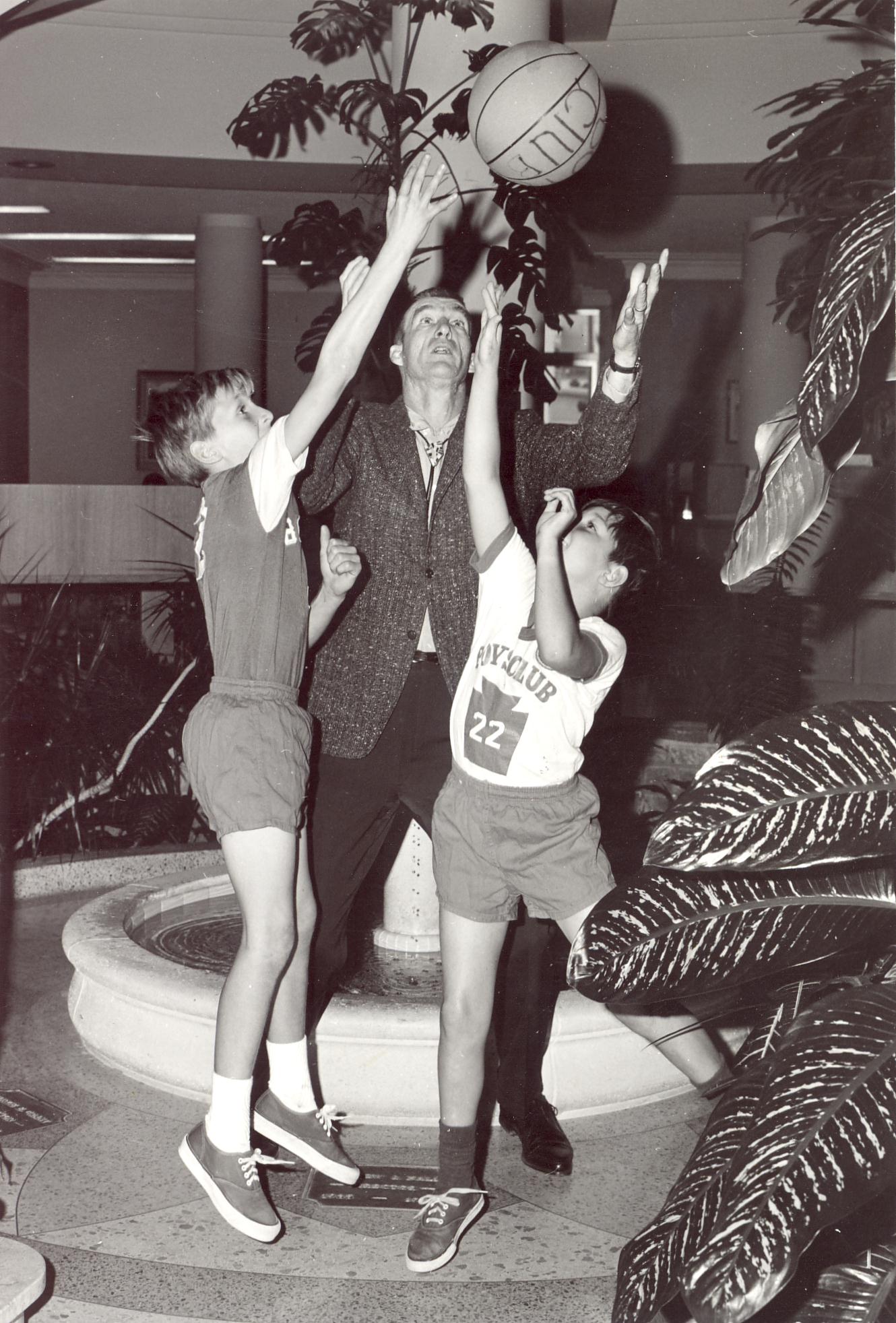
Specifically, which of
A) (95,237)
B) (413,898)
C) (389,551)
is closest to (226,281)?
(95,237)

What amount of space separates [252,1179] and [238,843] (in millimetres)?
577

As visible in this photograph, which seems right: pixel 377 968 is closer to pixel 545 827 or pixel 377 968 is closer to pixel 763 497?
pixel 545 827

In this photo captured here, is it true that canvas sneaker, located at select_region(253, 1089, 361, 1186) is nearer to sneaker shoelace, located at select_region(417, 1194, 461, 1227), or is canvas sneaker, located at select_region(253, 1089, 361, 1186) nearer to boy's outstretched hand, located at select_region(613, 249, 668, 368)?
sneaker shoelace, located at select_region(417, 1194, 461, 1227)

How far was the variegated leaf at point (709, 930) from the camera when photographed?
A: 43.1 inches

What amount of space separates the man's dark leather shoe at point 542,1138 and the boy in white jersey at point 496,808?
302 mm

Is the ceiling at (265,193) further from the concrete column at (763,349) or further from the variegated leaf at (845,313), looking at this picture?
the variegated leaf at (845,313)

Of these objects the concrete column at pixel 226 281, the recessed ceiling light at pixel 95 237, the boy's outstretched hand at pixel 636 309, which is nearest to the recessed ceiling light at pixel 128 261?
the recessed ceiling light at pixel 95 237

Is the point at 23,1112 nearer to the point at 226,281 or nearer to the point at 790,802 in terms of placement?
the point at 790,802

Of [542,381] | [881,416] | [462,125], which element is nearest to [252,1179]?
[881,416]

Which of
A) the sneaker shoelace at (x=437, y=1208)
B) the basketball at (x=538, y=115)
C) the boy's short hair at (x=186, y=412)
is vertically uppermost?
the basketball at (x=538, y=115)

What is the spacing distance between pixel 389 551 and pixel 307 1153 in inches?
45.2

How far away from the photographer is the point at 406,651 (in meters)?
2.51

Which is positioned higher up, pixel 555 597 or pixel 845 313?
pixel 845 313

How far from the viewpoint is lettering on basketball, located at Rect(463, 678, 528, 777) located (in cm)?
217
